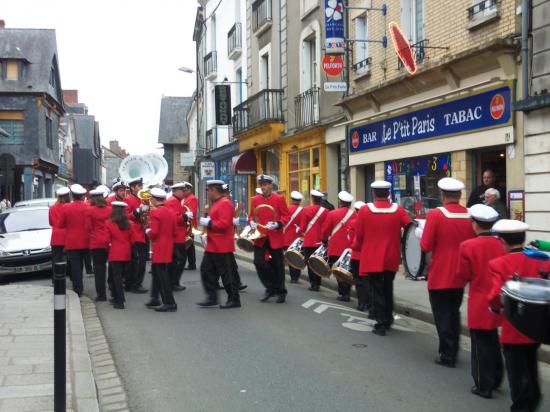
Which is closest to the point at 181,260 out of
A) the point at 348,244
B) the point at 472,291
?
the point at 348,244

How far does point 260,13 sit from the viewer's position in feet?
81.7

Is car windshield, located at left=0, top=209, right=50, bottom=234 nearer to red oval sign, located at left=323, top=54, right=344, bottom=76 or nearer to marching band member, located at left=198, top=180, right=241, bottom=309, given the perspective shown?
marching band member, located at left=198, top=180, right=241, bottom=309

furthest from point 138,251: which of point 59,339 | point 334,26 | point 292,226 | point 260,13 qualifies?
point 260,13

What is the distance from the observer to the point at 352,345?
24.4 ft

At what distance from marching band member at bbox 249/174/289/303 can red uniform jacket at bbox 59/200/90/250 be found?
279cm

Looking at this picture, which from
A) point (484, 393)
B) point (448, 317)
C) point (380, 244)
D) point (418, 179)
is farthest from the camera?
point (418, 179)

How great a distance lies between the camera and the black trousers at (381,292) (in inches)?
311

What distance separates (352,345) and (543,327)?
11.5ft

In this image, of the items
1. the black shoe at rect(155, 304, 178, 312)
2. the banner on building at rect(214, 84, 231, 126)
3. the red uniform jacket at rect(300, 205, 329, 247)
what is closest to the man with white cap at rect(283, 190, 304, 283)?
the red uniform jacket at rect(300, 205, 329, 247)

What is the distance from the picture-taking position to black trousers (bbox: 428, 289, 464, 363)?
6.54 metres

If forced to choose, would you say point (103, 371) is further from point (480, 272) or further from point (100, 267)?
point (100, 267)

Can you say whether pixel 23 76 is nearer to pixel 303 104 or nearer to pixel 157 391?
pixel 303 104

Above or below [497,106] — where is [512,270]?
below

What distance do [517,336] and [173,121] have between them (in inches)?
2404
